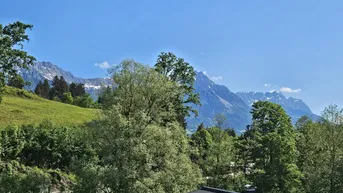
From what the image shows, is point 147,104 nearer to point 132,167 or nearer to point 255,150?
point 132,167

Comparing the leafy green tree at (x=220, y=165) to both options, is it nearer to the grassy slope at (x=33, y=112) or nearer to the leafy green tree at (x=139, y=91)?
the leafy green tree at (x=139, y=91)

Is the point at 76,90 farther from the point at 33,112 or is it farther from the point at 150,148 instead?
the point at 150,148

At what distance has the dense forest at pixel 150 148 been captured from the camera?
101 feet

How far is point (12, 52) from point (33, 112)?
39.4m

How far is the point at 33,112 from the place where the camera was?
2906 inches

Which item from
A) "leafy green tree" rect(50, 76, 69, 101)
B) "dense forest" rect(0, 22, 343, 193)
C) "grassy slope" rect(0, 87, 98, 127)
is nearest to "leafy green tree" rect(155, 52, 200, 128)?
"dense forest" rect(0, 22, 343, 193)

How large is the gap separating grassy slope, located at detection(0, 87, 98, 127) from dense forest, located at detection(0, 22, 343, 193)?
757 inches

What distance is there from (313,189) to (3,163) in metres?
33.4

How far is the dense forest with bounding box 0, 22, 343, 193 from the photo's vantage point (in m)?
30.9

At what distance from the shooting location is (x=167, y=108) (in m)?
38.2

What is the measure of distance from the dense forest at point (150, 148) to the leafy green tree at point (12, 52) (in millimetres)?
95

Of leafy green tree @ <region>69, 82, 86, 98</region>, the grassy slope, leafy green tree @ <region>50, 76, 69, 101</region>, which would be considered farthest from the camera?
leafy green tree @ <region>69, 82, 86, 98</region>

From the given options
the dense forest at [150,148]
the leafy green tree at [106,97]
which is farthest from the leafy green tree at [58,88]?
the leafy green tree at [106,97]

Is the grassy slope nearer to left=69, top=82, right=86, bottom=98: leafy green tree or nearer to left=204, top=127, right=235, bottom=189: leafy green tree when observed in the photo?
left=204, top=127, right=235, bottom=189: leafy green tree
